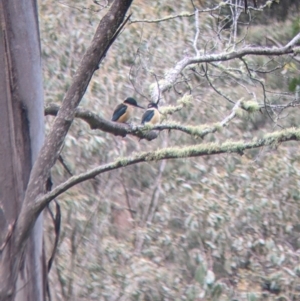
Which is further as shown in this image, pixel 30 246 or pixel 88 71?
pixel 30 246

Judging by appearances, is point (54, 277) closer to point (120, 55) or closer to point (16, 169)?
point (120, 55)

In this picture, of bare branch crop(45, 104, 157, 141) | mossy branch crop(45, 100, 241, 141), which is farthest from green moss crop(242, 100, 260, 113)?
bare branch crop(45, 104, 157, 141)

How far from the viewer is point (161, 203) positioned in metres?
4.99

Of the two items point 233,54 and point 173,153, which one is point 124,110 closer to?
point 233,54

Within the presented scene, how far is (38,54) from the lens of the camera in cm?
236

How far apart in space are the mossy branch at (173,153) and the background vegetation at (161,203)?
74.6 inches

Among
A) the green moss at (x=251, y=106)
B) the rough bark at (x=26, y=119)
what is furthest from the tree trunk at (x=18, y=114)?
the green moss at (x=251, y=106)

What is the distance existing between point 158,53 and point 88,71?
10.8 feet

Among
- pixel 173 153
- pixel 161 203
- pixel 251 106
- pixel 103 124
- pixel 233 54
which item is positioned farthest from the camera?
pixel 161 203

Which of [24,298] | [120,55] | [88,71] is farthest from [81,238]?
[88,71]

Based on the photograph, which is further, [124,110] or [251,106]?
[124,110]

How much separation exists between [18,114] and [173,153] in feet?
1.61

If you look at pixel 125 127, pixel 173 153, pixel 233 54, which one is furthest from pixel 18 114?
pixel 233 54

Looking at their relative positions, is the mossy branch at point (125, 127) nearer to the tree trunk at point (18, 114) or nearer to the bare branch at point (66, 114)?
the tree trunk at point (18, 114)
